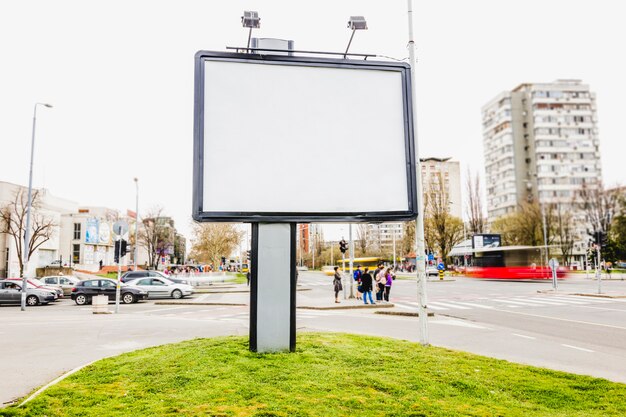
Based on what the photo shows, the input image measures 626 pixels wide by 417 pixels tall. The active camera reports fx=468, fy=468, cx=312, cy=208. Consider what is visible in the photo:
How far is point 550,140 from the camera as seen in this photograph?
3526 inches

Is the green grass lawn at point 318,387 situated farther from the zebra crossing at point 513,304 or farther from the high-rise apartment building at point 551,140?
the high-rise apartment building at point 551,140

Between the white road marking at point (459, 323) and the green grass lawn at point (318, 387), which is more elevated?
the green grass lawn at point (318, 387)

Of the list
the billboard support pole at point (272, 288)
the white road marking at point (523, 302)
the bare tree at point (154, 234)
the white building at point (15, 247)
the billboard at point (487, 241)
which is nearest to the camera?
the billboard support pole at point (272, 288)

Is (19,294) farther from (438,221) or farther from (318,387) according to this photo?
(438,221)

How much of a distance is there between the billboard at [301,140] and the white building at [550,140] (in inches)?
3358

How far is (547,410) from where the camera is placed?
5539 mm

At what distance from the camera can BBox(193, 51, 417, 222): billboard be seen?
800cm

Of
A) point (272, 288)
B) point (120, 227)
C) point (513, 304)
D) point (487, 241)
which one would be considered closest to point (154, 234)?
point (487, 241)

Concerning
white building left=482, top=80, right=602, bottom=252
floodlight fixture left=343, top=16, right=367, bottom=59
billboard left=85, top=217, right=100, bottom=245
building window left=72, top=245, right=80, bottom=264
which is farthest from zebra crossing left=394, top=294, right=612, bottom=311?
building window left=72, top=245, right=80, bottom=264

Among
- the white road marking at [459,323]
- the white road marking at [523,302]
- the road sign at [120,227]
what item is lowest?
the white road marking at [523,302]

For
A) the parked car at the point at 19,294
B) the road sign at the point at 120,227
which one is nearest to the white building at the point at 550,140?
the parked car at the point at 19,294

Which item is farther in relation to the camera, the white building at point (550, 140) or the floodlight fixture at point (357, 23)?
the white building at point (550, 140)

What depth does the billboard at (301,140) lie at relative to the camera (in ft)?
26.2

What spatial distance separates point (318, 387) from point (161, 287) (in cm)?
2528
